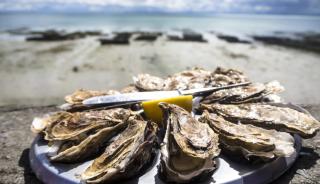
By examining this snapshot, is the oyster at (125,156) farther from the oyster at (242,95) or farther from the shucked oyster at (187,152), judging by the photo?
the oyster at (242,95)

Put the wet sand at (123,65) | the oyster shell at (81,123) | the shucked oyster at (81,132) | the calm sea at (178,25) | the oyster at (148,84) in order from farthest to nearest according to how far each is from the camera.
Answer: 1. the calm sea at (178,25)
2. the wet sand at (123,65)
3. the oyster at (148,84)
4. the oyster shell at (81,123)
5. the shucked oyster at (81,132)

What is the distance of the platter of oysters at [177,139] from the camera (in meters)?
2.26

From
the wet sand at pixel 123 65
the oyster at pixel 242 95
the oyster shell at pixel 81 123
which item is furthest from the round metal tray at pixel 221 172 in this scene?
the wet sand at pixel 123 65

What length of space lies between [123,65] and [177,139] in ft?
27.1

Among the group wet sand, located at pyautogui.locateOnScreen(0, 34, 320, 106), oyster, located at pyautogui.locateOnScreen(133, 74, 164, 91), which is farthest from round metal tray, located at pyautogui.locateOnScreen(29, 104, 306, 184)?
wet sand, located at pyautogui.locateOnScreen(0, 34, 320, 106)

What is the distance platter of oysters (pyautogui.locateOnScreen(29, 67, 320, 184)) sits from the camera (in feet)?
7.41

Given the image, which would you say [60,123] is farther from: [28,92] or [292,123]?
[28,92]

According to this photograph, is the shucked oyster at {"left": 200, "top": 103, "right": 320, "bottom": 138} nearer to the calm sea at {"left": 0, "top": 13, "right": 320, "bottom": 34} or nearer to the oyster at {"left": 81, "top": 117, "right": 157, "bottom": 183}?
the oyster at {"left": 81, "top": 117, "right": 157, "bottom": 183}

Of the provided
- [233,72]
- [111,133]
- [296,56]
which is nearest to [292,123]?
[233,72]

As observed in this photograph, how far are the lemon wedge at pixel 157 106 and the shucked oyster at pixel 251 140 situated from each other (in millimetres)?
215

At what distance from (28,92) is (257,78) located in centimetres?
538

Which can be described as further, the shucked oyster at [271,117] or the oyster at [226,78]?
the oyster at [226,78]

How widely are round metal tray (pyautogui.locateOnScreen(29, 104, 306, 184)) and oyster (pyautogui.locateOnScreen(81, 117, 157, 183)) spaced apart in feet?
0.28

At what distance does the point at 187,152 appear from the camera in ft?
7.24
